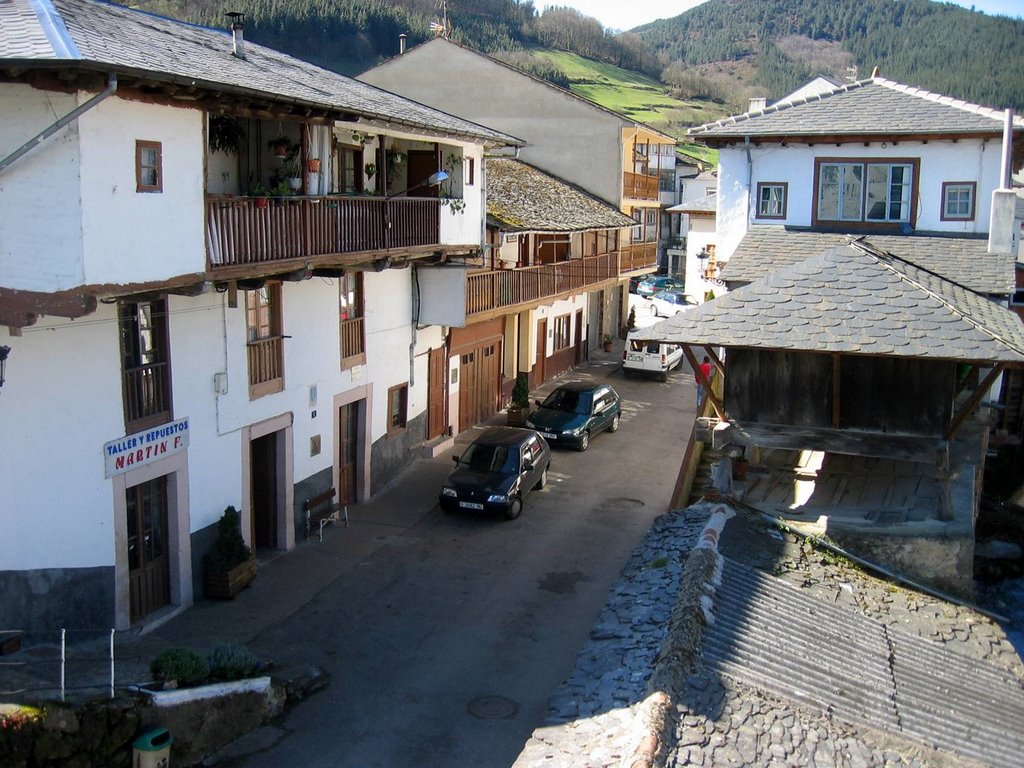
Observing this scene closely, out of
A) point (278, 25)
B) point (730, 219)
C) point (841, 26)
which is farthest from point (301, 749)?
point (841, 26)

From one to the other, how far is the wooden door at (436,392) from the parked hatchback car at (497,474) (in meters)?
2.83

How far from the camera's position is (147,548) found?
15.3m

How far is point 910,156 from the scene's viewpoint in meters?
22.5

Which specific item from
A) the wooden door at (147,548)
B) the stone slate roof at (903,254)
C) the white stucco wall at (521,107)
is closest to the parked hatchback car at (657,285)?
the white stucco wall at (521,107)

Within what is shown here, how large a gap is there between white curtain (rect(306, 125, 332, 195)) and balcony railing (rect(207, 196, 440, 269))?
2.14 feet

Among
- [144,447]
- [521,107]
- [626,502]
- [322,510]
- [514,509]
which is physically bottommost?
[626,502]

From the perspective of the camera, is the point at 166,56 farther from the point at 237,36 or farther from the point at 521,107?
the point at 521,107

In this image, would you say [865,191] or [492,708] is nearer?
Answer: [492,708]

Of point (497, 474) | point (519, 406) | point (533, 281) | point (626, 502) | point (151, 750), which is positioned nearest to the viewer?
point (151, 750)

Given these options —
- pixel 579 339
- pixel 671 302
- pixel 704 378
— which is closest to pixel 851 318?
pixel 704 378

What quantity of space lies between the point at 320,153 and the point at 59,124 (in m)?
7.26

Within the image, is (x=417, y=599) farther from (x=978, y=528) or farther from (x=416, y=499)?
(x=978, y=528)

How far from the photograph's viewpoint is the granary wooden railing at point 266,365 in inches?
685

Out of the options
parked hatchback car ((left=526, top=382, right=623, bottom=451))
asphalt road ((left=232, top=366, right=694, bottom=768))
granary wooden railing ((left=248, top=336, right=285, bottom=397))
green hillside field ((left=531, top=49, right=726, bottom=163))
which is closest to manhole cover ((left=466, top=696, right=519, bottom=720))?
asphalt road ((left=232, top=366, right=694, bottom=768))
